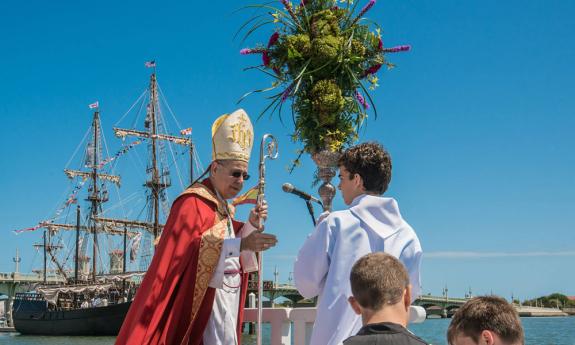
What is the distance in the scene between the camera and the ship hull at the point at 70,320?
188 feet

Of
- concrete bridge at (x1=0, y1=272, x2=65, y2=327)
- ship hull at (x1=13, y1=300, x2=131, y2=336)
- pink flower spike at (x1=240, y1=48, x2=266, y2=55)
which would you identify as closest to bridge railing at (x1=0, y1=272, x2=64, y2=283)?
concrete bridge at (x1=0, y1=272, x2=65, y2=327)

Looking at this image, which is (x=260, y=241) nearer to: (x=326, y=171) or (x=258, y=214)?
(x=258, y=214)

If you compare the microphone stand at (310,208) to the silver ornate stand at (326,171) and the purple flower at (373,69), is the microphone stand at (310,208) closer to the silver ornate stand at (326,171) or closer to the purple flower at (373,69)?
the silver ornate stand at (326,171)

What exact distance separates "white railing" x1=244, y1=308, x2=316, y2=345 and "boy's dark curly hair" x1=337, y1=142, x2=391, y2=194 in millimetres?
1612

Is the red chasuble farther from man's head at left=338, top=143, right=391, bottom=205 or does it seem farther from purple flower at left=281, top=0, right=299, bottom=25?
purple flower at left=281, top=0, right=299, bottom=25

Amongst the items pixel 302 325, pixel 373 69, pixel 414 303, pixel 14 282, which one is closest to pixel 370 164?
pixel 302 325

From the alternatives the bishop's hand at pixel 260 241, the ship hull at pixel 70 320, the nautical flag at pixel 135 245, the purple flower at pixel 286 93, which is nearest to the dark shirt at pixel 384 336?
the bishop's hand at pixel 260 241

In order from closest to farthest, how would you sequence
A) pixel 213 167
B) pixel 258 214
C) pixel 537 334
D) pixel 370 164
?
1. pixel 370 164
2. pixel 258 214
3. pixel 213 167
4. pixel 537 334

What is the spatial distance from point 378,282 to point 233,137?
9.32 feet

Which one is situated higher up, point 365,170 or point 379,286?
point 365,170

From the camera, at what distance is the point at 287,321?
5.60m

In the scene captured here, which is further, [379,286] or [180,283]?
[180,283]

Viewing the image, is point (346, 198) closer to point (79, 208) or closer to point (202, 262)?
point (202, 262)

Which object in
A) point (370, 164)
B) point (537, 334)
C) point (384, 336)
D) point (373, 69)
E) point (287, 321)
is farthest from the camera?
point (537, 334)
